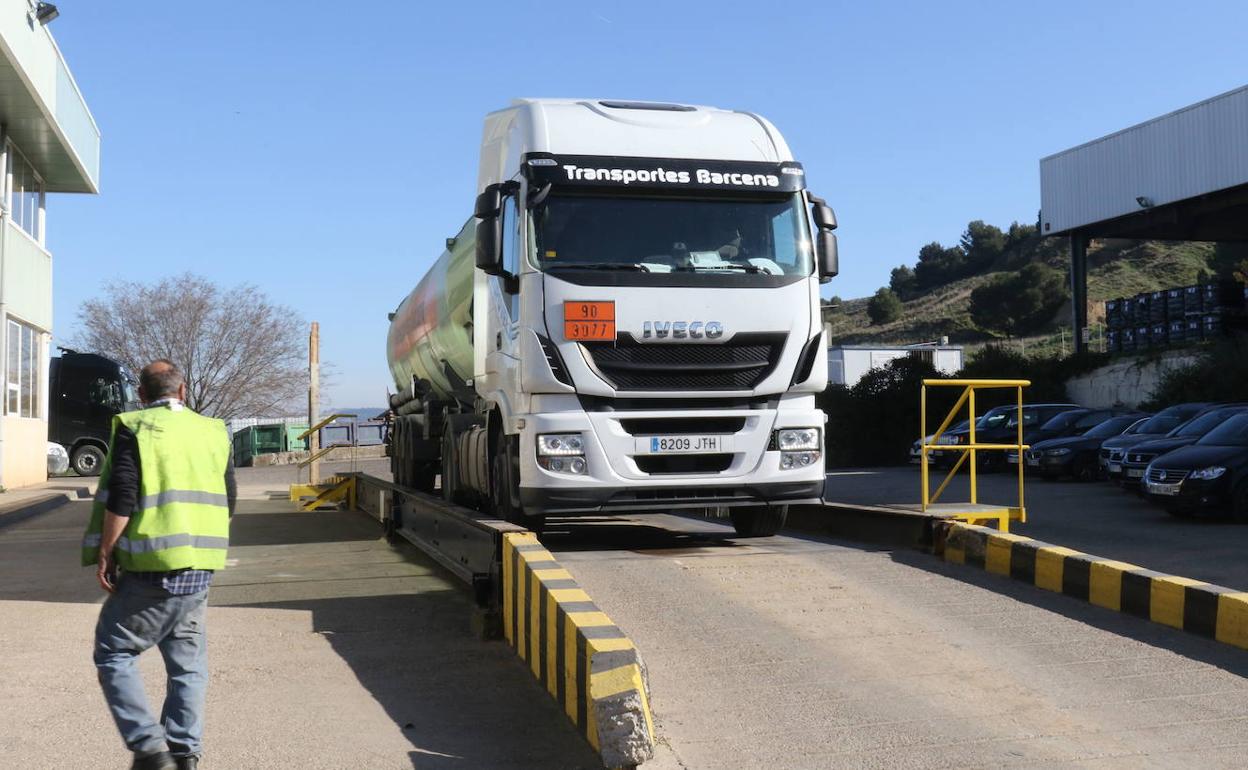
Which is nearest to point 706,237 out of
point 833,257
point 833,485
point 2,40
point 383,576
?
point 833,257

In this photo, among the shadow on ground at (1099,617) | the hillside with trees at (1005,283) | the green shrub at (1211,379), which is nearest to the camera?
the shadow on ground at (1099,617)

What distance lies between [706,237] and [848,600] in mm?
2871

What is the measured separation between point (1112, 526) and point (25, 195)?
22.8 meters

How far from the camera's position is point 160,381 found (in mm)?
5113

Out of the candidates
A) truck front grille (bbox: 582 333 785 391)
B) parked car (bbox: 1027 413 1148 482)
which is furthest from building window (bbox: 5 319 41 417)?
parked car (bbox: 1027 413 1148 482)

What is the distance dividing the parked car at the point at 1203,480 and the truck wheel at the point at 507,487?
9390 millimetres

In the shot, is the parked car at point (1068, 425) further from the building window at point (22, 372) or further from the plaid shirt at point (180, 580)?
the plaid shirt at point (180, 580)

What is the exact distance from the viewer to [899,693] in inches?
231

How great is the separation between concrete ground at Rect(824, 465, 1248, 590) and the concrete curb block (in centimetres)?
1190

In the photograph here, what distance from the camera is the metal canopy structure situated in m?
35.6

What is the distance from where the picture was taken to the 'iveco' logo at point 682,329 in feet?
28.2

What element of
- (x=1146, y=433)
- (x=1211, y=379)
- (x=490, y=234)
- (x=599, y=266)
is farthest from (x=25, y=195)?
(x=1211, y=379)

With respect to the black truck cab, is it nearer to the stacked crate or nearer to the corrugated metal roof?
the stacked crate

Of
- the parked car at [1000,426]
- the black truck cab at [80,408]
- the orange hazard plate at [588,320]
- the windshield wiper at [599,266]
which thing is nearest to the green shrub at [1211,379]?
the parked car at [1000,426]
